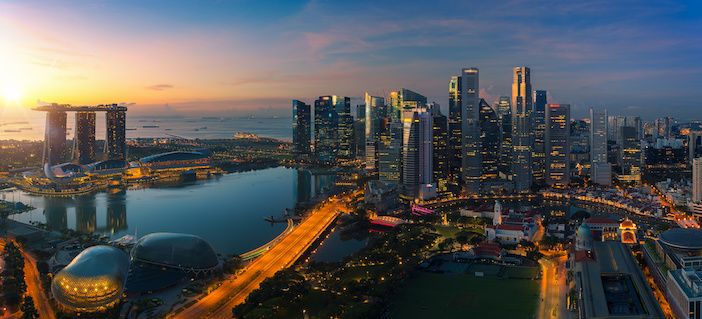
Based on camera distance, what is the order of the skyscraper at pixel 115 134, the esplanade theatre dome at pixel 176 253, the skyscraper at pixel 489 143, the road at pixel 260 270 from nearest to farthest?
1. the road at pixel 260 270
2. the esplanade theatre dome at pixel 176 253
3. the skyscraper at pixel 489 143
4. the skyscraper at pixel 115 134

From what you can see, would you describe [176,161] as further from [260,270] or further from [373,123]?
[260,270]

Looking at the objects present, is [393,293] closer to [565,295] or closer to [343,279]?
[343,279]

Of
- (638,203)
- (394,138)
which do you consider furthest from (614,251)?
(394,138)

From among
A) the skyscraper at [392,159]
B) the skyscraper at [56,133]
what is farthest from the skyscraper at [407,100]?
the skyscraper at [56,133]

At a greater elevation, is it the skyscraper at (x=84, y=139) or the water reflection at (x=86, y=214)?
the skyscraper at (x=84, y=139)

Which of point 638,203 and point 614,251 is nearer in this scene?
point 614,251

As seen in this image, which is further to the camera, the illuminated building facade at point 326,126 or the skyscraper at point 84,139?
the illuminated building facade at point 326,126

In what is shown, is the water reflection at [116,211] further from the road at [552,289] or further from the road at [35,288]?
the road at [552,289]
